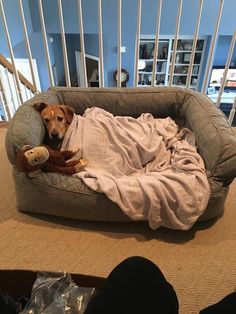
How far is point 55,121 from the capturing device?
4.55 feet

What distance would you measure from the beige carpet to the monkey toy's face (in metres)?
0.35

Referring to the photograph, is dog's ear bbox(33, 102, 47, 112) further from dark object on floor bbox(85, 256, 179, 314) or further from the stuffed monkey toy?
dark object on floor bbox(85, 256, 179, 314)

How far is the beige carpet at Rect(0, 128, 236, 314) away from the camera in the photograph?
107 cm

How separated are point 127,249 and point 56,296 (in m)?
0.41

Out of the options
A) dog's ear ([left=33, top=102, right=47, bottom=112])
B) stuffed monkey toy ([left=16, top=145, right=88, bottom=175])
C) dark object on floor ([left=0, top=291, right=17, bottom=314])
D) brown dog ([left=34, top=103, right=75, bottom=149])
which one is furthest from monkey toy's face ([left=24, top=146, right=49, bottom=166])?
dark object on floor ([left=0, top=291, right=17, bottom=314])

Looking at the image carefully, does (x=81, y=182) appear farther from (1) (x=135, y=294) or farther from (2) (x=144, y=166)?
(1) (x=135, y=294)

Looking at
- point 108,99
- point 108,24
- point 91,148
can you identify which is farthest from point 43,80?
point 91,148

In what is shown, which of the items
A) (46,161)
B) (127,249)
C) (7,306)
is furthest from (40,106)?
(7,306)

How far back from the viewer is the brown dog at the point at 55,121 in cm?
138

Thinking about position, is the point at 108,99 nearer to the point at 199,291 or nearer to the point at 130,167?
the point at 130,167

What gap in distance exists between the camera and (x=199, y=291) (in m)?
1.03

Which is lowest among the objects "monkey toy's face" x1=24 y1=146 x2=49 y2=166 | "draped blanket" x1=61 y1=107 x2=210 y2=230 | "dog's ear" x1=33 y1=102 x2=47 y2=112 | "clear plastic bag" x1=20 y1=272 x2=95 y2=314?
"draped blanket" x1=61 y1=107 x2=210 y2=230

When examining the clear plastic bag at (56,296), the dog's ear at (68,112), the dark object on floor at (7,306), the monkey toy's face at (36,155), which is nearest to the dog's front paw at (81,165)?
the monkey toy's face at (36,155)

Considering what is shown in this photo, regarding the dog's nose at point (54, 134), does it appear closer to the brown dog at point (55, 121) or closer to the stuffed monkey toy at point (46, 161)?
the brown dog at point (55, 121)
